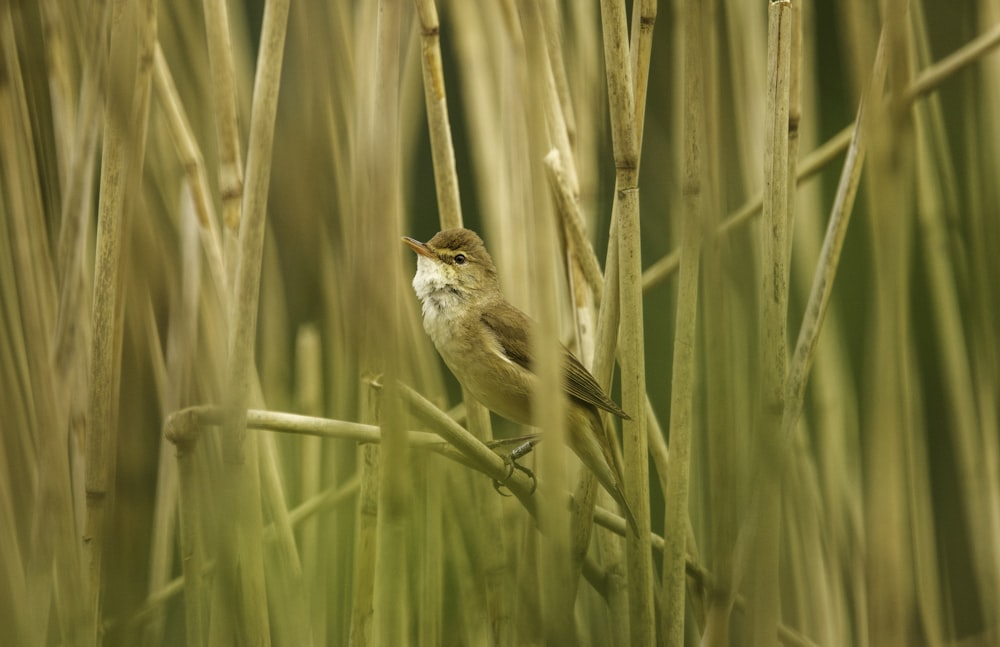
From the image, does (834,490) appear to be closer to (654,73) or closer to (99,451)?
(654,73)

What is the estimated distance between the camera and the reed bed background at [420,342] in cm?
123

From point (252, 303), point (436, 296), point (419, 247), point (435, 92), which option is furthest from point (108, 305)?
point (436, 296)

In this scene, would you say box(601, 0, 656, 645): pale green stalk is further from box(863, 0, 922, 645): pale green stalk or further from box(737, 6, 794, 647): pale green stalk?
box(863, 0, 922, 645): pale green stalk

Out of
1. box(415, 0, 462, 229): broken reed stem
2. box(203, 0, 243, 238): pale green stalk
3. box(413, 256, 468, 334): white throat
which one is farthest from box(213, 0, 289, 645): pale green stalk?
box(413, 256, 468, 334): white throat

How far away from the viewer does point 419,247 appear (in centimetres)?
233

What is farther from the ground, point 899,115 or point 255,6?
point 255,6

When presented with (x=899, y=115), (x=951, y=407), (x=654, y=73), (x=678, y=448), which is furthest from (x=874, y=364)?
(x=951, y=407)

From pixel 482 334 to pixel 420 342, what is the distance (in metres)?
0.28

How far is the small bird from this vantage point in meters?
2.03

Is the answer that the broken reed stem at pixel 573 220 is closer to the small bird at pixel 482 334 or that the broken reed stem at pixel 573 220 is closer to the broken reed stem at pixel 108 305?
the small bird at pixel 482 334

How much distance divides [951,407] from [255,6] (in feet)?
10.1

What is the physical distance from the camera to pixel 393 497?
1.18 metres

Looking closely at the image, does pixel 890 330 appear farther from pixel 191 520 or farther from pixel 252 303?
pixel 191 520

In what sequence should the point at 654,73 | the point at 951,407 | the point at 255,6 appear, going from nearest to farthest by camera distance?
the point at 654,73
the point at 951,407
the point at 255,6
